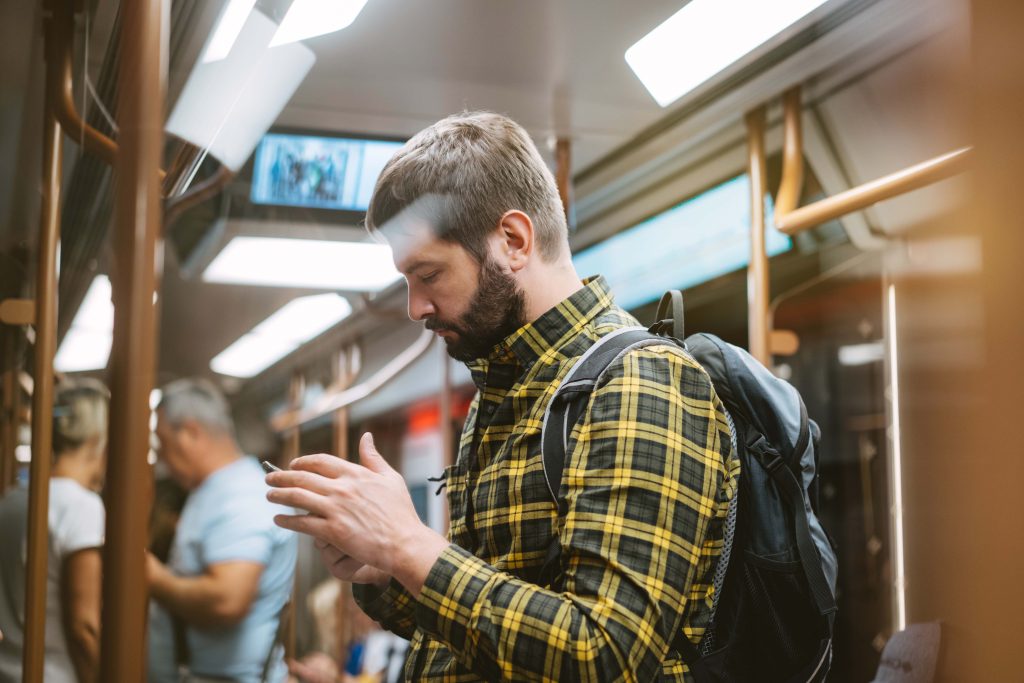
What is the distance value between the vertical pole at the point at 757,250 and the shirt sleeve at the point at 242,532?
1204 mm

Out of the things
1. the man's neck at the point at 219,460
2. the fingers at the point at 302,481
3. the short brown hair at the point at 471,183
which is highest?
the short brown hair at the point at 471,183

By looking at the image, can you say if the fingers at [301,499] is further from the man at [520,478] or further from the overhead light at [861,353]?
the overhead light at [861,353]

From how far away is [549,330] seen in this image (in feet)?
4.12

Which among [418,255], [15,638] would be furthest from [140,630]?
[15,638]

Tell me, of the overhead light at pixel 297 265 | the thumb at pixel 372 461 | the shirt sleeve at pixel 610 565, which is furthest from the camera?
the overhead light at pixel 297 265

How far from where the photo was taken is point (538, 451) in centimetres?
115

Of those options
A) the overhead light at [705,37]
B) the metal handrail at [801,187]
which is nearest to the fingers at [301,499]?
the overhead light at [705,37]

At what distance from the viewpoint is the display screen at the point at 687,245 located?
7.54ft

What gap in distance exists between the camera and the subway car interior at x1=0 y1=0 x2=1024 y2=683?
75 cm

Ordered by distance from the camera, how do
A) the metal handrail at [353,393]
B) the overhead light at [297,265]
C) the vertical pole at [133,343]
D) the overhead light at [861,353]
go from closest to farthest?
1. the vertical pole at [133,343]
2. the metal handrail at [353,393]
3. the overhead light at [297,265]
4. the overhead light at [861,353]

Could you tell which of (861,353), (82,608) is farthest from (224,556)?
(861,353)

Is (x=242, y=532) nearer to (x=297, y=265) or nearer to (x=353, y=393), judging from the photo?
(x=353, y=393)

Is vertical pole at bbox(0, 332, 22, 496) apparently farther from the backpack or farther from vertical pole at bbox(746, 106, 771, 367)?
vertical pole at bbox(746, 106, 771, 367)

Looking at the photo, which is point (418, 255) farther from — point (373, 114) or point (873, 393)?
point (873, 393)
